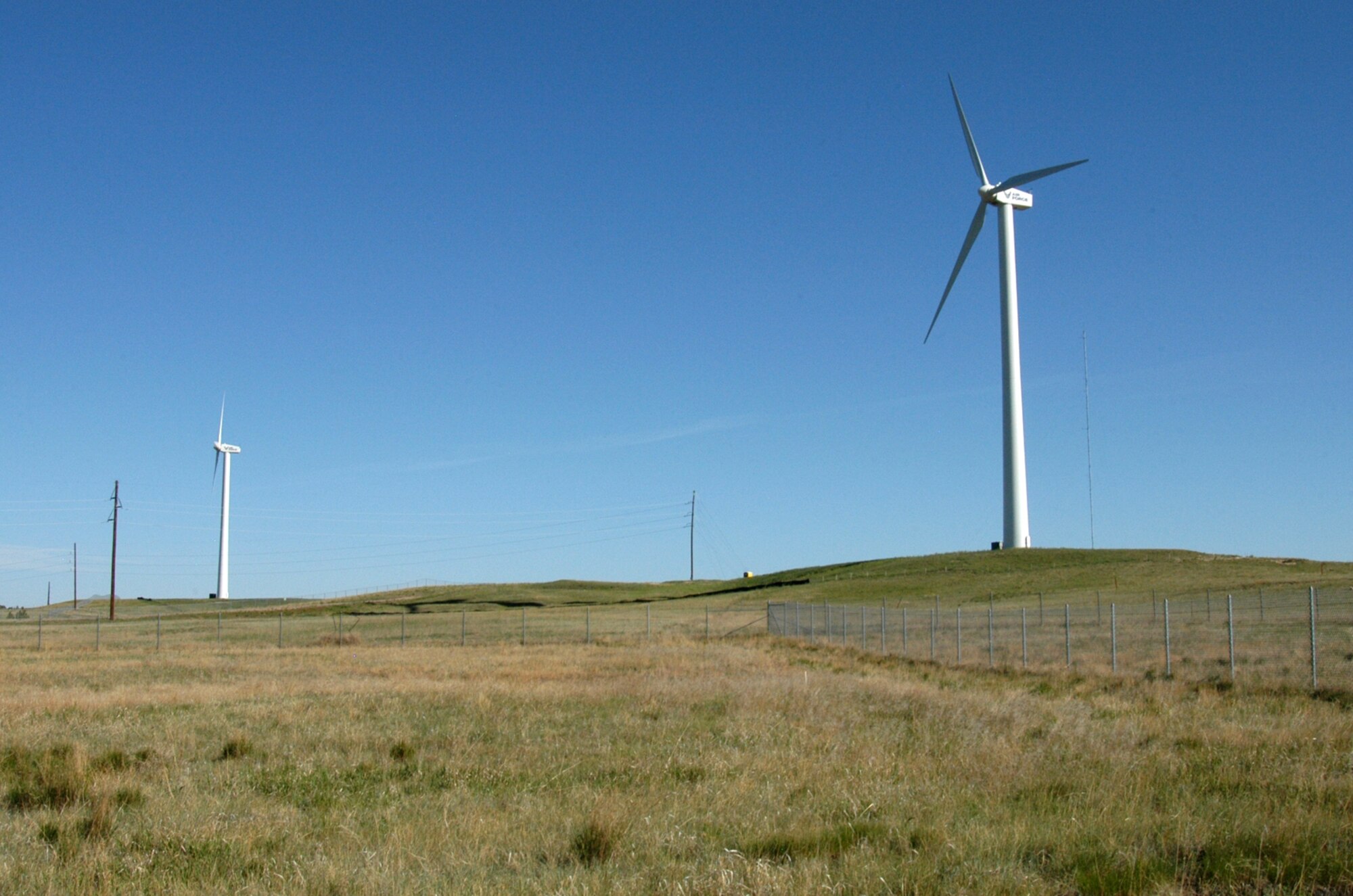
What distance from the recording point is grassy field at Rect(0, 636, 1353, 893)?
29.2 feet

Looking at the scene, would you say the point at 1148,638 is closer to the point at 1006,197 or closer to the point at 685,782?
the point at 685,782

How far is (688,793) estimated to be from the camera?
41.1 feet

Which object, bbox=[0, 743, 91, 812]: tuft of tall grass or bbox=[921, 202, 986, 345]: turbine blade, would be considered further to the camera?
bbox=[921, 202, 986, 345]: turbine blade

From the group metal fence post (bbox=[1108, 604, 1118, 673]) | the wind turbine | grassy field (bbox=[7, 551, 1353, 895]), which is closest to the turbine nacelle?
the wind turbine

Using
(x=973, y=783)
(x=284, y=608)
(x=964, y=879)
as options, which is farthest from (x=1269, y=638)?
(x=284, y=608)

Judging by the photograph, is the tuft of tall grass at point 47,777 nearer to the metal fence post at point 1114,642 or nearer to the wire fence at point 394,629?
the metal fence post at point 1114,642

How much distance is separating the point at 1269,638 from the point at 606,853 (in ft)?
109

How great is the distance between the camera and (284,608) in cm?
11412

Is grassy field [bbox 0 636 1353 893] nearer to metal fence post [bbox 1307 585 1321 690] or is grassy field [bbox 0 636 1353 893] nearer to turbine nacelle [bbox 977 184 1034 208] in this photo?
metal fence post [bbox 1307 585 1321 690]

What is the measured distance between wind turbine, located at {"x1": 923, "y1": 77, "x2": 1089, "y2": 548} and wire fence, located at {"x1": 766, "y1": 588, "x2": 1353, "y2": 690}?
2294 cm

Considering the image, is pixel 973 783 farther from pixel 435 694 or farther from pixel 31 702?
pixel 31 702

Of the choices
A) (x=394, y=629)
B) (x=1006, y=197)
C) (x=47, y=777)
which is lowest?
(x=394, y=629)

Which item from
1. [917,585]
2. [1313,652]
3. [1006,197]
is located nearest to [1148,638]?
[1313,652]

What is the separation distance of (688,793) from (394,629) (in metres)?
63.5
